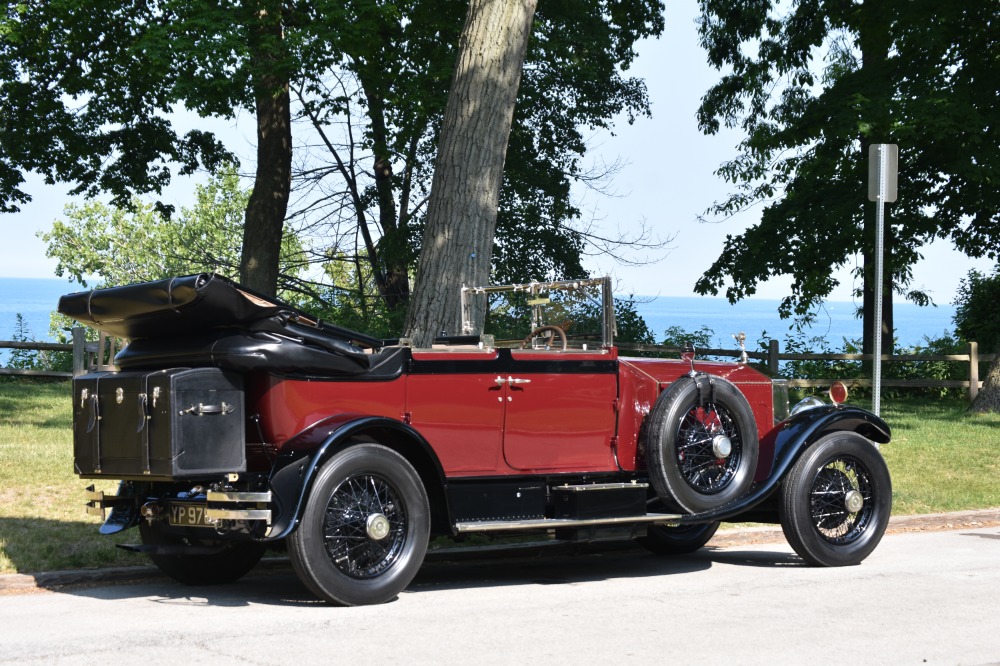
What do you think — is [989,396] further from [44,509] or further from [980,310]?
[44,509]

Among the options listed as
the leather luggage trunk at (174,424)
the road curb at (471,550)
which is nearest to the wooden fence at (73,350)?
the road curb at (471,550)

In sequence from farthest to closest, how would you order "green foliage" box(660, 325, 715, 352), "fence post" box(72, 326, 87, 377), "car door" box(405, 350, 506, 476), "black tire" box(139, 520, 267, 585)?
"green foliage" box(660, 325, 715, 352)
"fence post" box(72, 326, 87, 377)
"black tire" box(139, 520, 267, 585)
"car door" box(405, 350, 506, 476)

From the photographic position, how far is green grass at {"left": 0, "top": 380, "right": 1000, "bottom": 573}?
27.5 ft

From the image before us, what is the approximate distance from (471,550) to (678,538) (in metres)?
1.67

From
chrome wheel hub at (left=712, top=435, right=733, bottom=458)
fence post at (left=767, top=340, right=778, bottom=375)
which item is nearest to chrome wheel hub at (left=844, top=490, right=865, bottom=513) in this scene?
chrome wheel hub at (left=712, top=435, right=733, bottom=458)

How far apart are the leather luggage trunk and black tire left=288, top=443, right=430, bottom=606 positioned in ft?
1.79

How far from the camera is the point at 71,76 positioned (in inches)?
910

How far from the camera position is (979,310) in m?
25.6

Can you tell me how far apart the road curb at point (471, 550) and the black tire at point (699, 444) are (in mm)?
1582

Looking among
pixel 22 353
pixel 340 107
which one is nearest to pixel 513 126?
pixel 340 107

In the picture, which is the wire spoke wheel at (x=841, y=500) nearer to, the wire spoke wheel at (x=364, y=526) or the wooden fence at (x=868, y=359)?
the wire spoke wheel at (x=364, y=526)

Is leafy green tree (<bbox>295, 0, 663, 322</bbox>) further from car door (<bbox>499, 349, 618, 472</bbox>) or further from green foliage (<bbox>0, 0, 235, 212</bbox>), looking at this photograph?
car door (<bbox>499, 349, 618, 472</bbox>)

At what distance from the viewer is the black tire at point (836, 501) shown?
331 inches

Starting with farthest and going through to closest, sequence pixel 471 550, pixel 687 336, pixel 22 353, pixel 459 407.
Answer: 1. pixel 22 353
2. pixel 687 336
3. pixel 471 550
4. pixel 459 407
